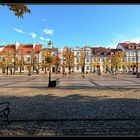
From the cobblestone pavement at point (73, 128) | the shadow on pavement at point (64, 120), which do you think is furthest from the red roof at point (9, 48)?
the cobblestone pavement at point (73, 128)

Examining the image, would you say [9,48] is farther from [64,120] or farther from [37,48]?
[64,120]

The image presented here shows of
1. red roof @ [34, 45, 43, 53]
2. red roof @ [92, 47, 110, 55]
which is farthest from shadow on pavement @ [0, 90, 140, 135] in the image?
red roof @ [92, 47, 110, 55]

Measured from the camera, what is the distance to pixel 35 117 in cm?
823

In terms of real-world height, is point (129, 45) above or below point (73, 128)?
above

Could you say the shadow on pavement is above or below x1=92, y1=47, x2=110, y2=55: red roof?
below

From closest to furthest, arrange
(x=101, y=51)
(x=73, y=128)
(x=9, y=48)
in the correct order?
(x=73, y=128) < (x=9, y=48) < (x=101, y=51)

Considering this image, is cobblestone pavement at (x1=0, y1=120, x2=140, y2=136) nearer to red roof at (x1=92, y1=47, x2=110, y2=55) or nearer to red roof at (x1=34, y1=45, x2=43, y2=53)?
red roof at (x1=34, y1=45, x2=43, y2=53)

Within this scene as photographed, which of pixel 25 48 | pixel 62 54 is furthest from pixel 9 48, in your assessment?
pixel 62 54

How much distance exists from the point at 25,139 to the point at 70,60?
78.6 m

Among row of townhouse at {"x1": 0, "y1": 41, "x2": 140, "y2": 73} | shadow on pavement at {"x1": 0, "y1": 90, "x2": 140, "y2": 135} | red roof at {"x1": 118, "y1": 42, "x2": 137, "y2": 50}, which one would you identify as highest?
red roof at {"x1": 118, "y1": 42, "x2": 137, "y2": 50}

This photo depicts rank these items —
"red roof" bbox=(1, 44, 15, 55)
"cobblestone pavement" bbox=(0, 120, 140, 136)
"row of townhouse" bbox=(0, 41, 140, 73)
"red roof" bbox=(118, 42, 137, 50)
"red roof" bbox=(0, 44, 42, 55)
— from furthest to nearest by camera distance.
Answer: "red roof" bbox=(118, 42, 137, 50) < "red roof" bbox=(0, 44, 42, 55) < "red roof" bbox=(1, 44, 15, 55) < "row of townhouse" bbox=(0, 41, 140, 73) < "cobblestone pavement" bbox=(0, 120, 140, 136)

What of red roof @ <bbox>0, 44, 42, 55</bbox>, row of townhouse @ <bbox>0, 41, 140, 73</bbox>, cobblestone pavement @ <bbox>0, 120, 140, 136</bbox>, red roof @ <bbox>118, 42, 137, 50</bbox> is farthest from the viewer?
red roof @ <bbox>118, 42, 137, 50</bbox>

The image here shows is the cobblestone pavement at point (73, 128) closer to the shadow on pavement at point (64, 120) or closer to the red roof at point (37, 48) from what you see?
the shadow on pavement at point (64, 120)

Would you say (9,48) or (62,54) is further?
(9,48)
